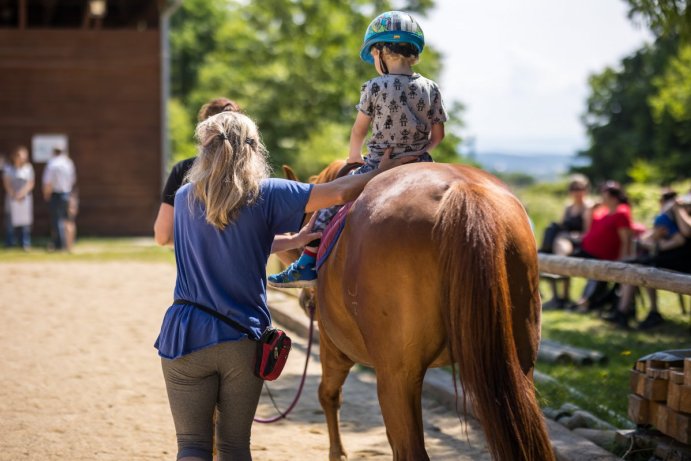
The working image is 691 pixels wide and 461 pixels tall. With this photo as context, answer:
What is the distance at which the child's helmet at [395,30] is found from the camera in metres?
5.00

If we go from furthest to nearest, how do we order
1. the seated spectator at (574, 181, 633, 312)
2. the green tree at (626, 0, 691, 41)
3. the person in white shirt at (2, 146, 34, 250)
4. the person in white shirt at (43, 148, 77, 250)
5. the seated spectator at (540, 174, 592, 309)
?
the person in white shirt at (2, 146, 34, 250)
the person in white shirt at (43, 148, 77, 250)
the seated spectator at (540, 174, 592, 309)
the seated spectator at (574, 181, 633, 312)
the green tree at (626, 0, 691, 41)

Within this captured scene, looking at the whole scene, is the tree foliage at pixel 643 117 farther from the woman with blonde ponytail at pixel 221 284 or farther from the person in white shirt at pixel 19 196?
the woman with blonde ponytail at pixel 221 284

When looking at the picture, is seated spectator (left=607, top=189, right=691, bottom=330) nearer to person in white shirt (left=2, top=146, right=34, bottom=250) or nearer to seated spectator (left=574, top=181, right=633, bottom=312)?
seated spectator (left=574, top=181, right=633, bottom=312)

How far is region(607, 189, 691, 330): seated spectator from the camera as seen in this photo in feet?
35.3

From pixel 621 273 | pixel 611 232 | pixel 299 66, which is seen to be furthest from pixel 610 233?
pixel 299 66

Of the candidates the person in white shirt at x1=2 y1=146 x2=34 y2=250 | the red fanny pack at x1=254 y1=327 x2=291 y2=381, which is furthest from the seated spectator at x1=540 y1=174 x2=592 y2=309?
the person in white shirt at x1=2 y1=146 x2=34 y2=250

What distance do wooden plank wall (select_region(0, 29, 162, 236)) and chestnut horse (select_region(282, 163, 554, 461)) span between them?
20538 mm

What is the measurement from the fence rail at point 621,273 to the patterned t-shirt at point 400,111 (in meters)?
2.30

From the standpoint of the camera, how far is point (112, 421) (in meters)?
6.97

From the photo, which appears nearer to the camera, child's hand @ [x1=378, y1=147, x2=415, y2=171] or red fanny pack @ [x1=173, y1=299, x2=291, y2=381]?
red fanny pack @ [x1=173, y1=299, x2=291, y2=381]

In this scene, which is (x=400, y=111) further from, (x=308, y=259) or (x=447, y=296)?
(x=447, y=296)

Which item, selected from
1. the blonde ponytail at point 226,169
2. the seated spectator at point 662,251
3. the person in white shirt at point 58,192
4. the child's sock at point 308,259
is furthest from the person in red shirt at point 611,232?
the person in white shirt at point 58,192

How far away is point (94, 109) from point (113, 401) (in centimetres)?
1753

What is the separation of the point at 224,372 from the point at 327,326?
0.97 metres
